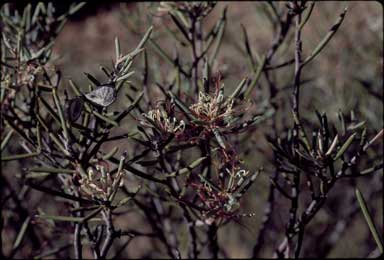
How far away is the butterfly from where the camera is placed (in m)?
0.52

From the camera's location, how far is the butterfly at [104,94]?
0.52 m

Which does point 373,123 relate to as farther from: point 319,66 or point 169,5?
point 319,66

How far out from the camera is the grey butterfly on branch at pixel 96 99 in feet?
1.71

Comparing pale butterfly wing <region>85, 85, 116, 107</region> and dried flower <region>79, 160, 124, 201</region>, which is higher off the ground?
pale butterfly wing <region>85, 85, 116, 107</region>

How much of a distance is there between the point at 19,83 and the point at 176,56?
0.24 meters

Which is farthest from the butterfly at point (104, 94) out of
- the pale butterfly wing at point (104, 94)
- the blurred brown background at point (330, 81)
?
the blurred brown background at point (330, 81)

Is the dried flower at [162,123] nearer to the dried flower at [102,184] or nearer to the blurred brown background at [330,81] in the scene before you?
the dried flower at [102,184]

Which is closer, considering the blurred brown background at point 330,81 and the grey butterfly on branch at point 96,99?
the grey butterfly on branch at point 96,99

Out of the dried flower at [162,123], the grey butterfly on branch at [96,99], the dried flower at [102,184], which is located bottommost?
the dried flower at [102,184]

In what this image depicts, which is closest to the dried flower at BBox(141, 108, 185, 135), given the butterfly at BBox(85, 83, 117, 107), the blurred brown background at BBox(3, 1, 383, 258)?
the butterfly at BBox(85, 83, 117, 107)

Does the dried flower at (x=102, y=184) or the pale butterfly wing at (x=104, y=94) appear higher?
the pale butterfly wing at (x=104, y=94)

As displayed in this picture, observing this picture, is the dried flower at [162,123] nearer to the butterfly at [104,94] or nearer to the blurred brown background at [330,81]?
the butterfly at [104,94]

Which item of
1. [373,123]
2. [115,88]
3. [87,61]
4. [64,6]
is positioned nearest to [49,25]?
[64,6]

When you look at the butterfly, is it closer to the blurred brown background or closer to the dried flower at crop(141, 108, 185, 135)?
the dried flower at crop(141, 108, 185, 135)
